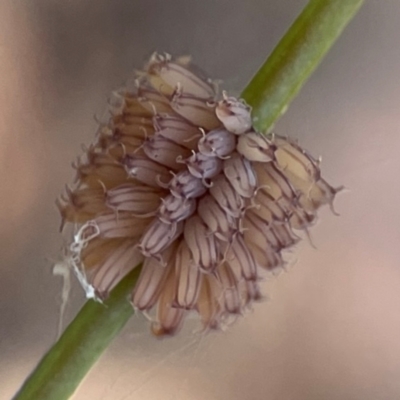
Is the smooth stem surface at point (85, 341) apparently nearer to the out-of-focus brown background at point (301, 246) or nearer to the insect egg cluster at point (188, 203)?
the insect egg cluster at point (188, 203)

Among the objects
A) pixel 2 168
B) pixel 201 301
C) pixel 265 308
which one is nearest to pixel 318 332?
pixel 265 308

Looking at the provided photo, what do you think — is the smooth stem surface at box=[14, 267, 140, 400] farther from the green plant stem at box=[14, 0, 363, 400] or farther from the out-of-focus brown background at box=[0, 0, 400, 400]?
the out-of-focus brown background at box=[0, 0, 400, 400]

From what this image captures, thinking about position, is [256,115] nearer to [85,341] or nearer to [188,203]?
[188,203]

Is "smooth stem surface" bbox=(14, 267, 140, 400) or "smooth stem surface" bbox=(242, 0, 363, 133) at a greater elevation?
"smooth stem surface" bbox=(242, 0, 363, 133)

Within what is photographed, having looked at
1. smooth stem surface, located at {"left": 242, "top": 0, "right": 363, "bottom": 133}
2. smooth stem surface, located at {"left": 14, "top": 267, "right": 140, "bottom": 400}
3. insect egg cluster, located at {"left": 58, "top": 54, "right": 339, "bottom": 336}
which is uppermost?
smooth stem surface, located at {"left": 242, "top": 0, "right": 363, "bottom": 133}

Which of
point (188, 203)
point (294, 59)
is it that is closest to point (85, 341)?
point (188, 203)

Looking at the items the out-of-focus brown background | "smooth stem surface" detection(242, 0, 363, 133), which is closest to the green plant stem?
"smooth stem surface" detection(242, 0, 363, 133)

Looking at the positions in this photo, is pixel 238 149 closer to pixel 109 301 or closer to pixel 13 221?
pixel 109 301
